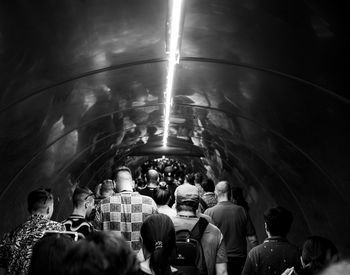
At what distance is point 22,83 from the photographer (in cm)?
738

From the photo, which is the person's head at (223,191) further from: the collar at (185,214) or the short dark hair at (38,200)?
the short dark hair at (38,200)

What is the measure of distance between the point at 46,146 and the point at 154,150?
1187 cm

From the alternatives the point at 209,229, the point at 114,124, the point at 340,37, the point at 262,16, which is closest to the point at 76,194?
the point at 209,229

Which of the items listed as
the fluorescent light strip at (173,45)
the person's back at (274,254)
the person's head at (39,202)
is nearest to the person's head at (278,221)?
the person's back at (274,254)

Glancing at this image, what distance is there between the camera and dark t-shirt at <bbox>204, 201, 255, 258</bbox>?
8547 mm

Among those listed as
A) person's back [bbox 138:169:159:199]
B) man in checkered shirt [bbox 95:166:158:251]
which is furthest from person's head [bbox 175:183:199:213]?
person's back [bbox 138:169:159:199]

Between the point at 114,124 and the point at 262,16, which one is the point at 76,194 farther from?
the point at 114,124

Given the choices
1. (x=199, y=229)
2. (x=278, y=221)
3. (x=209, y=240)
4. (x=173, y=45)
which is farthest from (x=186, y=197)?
(x=173, y=45)

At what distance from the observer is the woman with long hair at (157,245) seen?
13.8ft

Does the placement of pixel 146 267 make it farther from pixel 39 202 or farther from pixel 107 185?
pixel 107 185

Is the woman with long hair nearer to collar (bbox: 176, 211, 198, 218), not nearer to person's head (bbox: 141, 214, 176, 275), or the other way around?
person's head (bbox: 141, 214, 176, 275)

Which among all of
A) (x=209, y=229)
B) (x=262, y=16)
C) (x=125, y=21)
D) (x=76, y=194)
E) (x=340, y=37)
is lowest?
(x=209, y=229)

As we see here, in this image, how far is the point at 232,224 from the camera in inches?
337

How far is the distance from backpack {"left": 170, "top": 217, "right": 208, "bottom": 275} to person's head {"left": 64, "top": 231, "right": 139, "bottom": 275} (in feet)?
8.87
